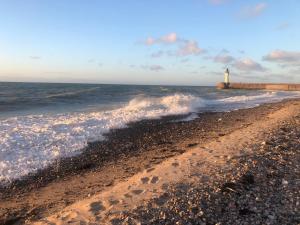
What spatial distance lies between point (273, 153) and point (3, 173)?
629 centimetres

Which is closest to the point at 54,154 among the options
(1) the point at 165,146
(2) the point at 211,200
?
(1) the point at 165,146

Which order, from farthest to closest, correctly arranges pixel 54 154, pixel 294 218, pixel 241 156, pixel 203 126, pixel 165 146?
pixel 203 126
pixel 165 146
pixel 54 154
pixel 241 156
pixel 294 218

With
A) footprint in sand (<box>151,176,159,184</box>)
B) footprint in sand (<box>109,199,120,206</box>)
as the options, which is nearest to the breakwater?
footprint in sand (<box>151,176,159,184</box>)

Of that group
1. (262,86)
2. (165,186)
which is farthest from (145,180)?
(262,86)

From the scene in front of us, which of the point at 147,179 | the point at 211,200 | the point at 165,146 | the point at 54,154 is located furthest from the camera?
the point at 165,146

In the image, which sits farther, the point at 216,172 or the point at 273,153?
the point at 273,153

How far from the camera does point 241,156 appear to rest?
774cm

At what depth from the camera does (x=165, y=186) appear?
6.01 meters

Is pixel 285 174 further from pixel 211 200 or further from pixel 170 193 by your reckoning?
pixel 170 193

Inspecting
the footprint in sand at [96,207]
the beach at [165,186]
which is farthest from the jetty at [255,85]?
the footprint in sand at [96,207]

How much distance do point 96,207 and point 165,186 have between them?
1.30 meters

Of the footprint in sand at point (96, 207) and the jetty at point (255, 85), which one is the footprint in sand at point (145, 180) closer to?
the footprint in sand at point (96, 207)

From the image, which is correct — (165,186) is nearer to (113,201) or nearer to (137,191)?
(137,191)

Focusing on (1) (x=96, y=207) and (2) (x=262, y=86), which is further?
(2) (x=262, y=86)
